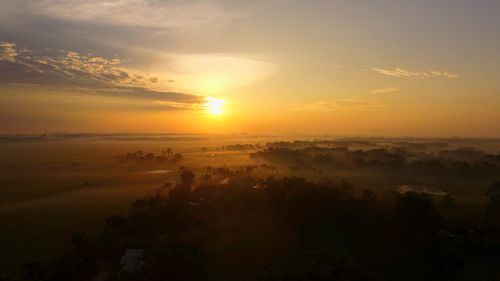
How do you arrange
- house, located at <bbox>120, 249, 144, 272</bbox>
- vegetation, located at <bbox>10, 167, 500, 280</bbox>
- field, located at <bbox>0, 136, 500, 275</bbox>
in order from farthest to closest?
1. field, located at <bbox>0, 136, 500, 275</bbox>
2. house, located at <bbox>120, 249, 144, 272</bbox>
3. vegetation, located at <bbox>10, 167, 500, 280</bbox>

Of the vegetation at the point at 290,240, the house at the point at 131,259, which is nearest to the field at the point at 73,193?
the vegetation at the point at 290,240

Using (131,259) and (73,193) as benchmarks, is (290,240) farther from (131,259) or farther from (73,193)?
(73,193)

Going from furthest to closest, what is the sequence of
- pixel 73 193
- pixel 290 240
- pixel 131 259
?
pixel 73 193, pixel 290 240, pixel 131 259

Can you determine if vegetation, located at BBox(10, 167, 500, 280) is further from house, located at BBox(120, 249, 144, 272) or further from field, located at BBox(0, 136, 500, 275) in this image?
field, located at BBox(0, 136, 500, 275)

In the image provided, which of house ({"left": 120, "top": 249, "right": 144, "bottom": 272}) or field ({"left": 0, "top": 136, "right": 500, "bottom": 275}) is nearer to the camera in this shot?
house ({"left": 120, "top": 249, "right": 144, "bottom": 272})

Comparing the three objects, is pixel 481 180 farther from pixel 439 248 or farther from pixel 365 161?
pixel 439 248

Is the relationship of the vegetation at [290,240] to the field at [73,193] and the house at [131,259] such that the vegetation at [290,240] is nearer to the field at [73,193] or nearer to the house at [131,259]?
the house at [131,259]

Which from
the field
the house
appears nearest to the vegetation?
the house

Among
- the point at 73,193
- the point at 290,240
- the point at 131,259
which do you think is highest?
the point at 73,193

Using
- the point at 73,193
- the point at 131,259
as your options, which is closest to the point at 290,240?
the point at 131,259

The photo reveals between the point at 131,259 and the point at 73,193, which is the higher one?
the point at 73,193

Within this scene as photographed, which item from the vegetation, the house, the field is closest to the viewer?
the vegetation
